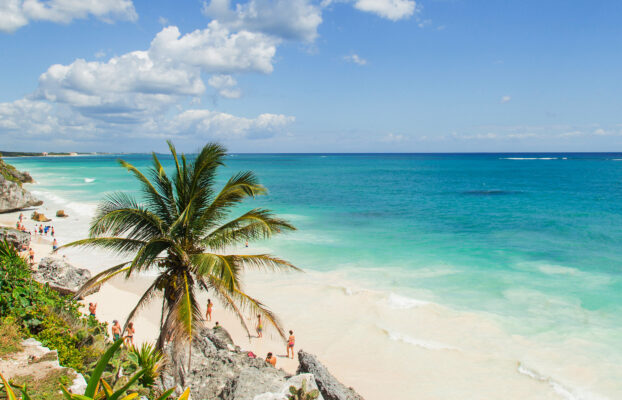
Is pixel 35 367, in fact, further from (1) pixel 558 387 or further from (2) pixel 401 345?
(1) pixel 558 387

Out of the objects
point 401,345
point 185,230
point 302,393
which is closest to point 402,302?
point 401,345

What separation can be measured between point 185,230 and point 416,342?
390 inches

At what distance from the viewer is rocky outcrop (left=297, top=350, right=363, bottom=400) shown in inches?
365

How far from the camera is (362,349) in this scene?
14.2 meters

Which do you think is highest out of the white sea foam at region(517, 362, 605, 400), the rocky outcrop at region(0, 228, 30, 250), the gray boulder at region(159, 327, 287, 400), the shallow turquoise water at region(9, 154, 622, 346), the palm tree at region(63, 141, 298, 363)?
the palm tree at region(63, 141, 298, 363)

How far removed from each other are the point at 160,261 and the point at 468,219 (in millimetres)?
32875

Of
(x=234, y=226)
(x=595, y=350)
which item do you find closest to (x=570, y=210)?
(x=595, y=350)

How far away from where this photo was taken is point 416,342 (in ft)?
47.7

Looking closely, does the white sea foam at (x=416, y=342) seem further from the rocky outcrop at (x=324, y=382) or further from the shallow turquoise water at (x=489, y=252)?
the rocky outcrop at (x=324, y=382)

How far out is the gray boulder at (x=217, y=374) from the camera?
855 centimetres

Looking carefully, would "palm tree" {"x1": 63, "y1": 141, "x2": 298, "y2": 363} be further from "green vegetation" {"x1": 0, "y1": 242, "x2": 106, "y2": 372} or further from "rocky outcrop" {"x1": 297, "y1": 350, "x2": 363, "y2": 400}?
"rocky outcrop" {"x1": 297, "y1": 350, "x2": 363, "y2": 400}

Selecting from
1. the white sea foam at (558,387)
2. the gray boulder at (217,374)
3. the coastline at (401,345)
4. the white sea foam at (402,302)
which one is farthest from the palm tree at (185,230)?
the white sea foam at (402,302)

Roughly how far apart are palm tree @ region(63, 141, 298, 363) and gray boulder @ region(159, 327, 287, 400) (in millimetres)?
813

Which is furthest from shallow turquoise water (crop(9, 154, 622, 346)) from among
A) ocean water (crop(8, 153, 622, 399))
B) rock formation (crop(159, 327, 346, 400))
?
rock formation (crop(159, 327, 346, 400))
